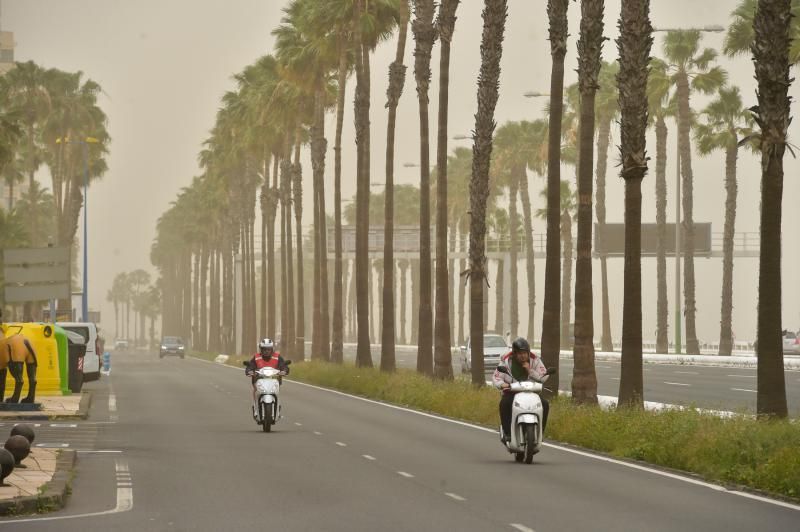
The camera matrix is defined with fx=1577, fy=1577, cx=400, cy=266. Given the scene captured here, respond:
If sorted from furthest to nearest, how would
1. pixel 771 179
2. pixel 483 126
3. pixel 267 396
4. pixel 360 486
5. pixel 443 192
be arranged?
pixel 443 192, pixel 483 126, pixel 267 396, pixel 771 179, pixel 360 486

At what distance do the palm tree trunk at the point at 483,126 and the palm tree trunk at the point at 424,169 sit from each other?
20.6ft

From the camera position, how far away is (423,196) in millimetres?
50500

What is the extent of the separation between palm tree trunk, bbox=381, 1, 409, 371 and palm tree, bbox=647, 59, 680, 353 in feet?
86.7

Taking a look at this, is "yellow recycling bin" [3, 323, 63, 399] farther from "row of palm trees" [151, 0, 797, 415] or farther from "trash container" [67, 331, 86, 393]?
"row of palm trees" [151, 0, 797, 415]

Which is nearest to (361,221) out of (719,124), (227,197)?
(719,124)

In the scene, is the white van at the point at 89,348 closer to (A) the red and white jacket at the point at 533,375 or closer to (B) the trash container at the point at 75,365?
(B) the trash container at the point at 75,365

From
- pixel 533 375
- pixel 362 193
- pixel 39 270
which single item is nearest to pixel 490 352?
pixel 362 193

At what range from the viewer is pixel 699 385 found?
159ft

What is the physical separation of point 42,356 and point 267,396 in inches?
541

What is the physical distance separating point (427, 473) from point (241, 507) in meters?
4.82

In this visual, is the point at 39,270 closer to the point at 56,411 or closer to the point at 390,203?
the point at 56,411

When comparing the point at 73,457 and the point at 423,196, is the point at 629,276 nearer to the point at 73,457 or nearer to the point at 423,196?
the point at 73,457

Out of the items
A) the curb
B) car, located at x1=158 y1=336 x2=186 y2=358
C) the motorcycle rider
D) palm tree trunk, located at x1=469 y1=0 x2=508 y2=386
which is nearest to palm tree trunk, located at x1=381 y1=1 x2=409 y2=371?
palm tree trunk, located at x1=469 y1=0 x2=508 y2=386

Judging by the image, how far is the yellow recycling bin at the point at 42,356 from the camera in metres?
40.5
